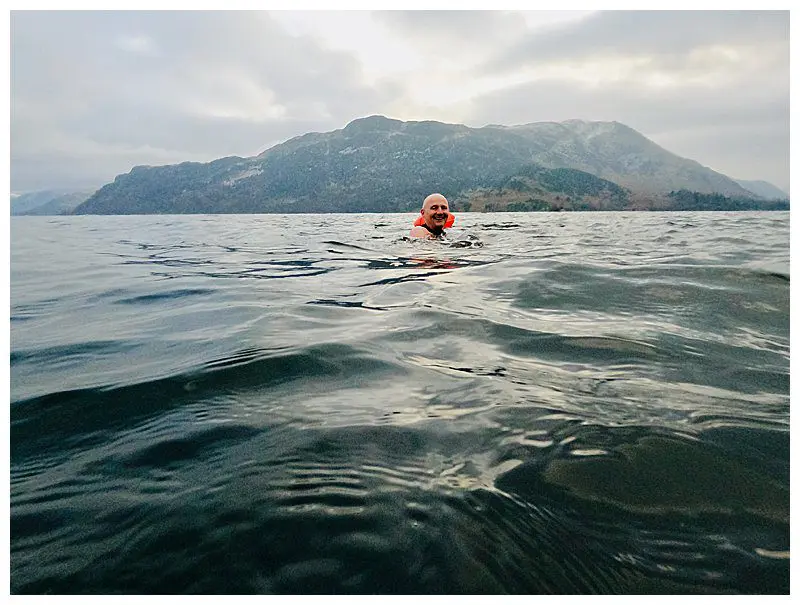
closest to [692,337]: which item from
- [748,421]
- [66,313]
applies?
[748,421]

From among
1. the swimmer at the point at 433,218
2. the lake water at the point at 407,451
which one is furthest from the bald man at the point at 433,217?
the lake water at the point at 407,451

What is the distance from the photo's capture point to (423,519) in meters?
1.57

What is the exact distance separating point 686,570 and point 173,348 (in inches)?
143

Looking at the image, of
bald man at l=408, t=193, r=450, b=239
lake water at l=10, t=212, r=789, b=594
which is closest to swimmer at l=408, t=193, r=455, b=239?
bald man at l=408, t=193, r=450, b=239

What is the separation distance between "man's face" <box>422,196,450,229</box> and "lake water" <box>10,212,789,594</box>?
27.5 feet

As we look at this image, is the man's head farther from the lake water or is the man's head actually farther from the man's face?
the lake water

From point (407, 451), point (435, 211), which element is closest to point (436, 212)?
point (435, 211)

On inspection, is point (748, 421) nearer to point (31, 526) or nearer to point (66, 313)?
point (31, 526)

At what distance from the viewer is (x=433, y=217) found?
12.9 meters

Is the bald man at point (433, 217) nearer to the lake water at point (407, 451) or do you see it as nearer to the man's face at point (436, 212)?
the man's face at point (436, 212)

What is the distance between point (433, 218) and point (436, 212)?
23 centimetres

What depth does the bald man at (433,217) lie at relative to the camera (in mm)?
12867
